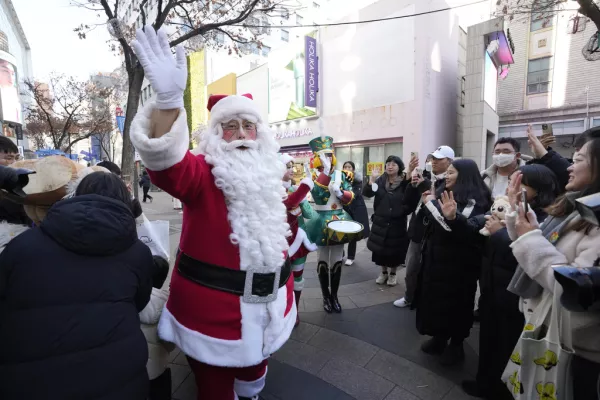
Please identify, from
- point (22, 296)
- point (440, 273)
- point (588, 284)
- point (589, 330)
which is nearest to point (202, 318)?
point (22, 296)

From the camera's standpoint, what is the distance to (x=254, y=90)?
68.6 ft

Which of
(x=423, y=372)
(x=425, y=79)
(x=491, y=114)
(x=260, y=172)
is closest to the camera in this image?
(x=260, y=172)

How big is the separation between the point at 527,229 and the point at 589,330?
499mm

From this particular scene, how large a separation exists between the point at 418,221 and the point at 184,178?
308 centimetres

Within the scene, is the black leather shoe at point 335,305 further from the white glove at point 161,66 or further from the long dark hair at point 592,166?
the white glove at point 161,66

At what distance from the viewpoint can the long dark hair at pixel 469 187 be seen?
9.34 ft

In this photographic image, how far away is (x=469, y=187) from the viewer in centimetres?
288

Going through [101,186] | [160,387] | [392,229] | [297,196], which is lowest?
[160,387]

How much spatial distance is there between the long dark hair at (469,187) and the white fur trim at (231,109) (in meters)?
1.90

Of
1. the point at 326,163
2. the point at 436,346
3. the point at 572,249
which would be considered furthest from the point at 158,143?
the point at 436,346

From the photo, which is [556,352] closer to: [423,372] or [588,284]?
[588,284]

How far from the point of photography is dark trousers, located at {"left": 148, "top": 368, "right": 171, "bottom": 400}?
1.99 m

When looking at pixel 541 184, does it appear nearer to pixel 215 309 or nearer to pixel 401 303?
pixel 215 309

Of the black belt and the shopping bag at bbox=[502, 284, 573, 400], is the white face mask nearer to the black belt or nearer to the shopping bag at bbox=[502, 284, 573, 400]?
the shopping bag at bbox=[502, 284, 573, 400]
